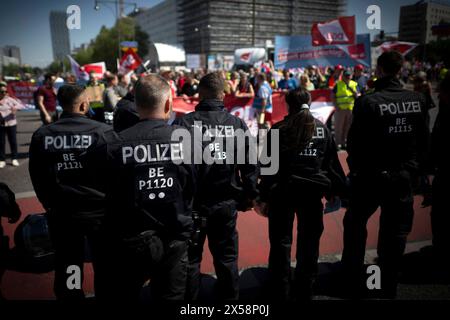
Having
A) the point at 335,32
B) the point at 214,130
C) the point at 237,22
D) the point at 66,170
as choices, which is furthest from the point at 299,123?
the point at 237,22

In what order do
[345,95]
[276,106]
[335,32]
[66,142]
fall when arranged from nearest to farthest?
[66,142] → [345,95] → [335,32] → [276,106]

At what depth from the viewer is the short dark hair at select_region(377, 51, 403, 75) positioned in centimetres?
306

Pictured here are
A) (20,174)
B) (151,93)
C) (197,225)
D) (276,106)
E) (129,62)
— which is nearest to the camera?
(151,93)

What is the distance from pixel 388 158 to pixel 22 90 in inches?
715

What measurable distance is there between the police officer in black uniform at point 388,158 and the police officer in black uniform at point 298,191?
337 millimetres

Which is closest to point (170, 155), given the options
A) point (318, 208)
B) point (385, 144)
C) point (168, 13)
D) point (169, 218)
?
point (169, 218)

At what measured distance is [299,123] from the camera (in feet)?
9.34

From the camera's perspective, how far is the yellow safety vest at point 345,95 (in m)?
8.55

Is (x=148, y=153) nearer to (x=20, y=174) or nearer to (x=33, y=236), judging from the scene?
(x=33, y=236)

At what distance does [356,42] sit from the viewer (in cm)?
944

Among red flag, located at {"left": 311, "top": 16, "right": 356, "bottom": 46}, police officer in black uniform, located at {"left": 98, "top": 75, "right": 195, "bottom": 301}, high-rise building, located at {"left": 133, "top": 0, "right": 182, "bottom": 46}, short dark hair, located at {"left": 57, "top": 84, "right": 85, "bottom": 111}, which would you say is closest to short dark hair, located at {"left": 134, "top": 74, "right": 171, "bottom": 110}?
police officer in black uniform, located at {"left": 98, "top": 75, "right": 195, "bottom": 301}

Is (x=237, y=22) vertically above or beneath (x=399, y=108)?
above

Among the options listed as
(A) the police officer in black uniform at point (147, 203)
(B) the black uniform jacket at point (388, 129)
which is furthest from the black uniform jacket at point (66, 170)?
(B) the black uniform jacket at point (388, 129)
